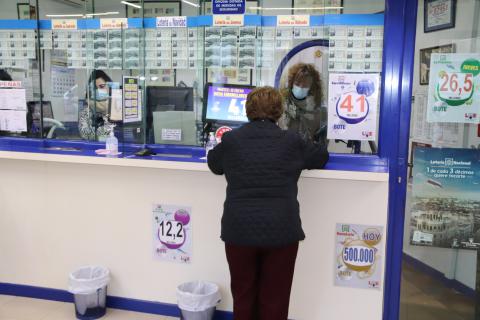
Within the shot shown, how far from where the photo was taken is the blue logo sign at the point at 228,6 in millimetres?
2947

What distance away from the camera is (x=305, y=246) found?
2.81 m

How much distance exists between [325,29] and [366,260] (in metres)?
1.45

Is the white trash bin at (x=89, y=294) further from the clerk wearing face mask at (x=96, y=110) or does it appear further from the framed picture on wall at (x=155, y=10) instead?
the framed picture on wall at (x=155, y=10)

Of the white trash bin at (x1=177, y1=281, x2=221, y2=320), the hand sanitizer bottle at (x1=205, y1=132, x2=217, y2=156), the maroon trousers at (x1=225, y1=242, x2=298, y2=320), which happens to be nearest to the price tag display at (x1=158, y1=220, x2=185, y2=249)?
the white trash bin at (x1=177, y1=281, x2=221, y2=320)

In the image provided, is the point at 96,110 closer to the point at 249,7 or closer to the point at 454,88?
the point at 249,7

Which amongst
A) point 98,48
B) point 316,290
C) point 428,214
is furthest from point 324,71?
point 98,48

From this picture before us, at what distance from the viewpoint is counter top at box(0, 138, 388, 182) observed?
2.52 m

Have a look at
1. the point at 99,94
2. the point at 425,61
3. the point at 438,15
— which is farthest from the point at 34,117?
the point at 438,15

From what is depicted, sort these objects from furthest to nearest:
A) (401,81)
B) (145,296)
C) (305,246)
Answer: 1. (145,296)
2. (305,246)
3. (401,81)

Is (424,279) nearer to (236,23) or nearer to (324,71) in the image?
(324,71)

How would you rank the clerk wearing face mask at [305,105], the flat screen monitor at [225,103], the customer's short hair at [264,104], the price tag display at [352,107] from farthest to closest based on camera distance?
the flat screen monitor at [225,103]
the clerk wearing face mask at [305,105]
the price tag display at [352,107]
the customer's short hair at [264,104]

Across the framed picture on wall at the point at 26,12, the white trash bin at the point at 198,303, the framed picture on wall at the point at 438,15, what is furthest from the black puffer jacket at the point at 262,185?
the framed picture on wall at the point at 26,12

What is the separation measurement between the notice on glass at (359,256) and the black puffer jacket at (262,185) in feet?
1.93

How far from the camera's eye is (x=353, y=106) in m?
2.76
